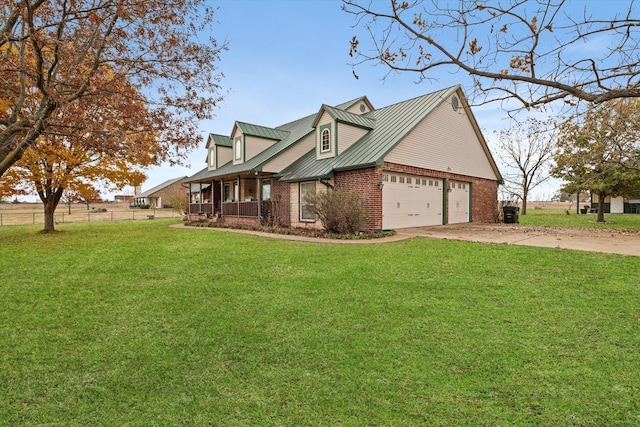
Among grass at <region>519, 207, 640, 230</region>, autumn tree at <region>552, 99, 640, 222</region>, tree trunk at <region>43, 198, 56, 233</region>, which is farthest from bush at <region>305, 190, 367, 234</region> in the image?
tree trunk at <region>43, 198, 56, 233</region>

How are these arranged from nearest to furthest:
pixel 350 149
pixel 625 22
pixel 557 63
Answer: pixel 625 22, pixel 557 63, pixel 350 149

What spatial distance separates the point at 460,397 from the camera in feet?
9.45

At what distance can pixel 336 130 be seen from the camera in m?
15.6

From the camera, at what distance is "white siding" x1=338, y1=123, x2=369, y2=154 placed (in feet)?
51.9

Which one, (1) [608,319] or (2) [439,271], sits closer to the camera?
(1) [608,319]

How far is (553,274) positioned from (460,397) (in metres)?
5.04

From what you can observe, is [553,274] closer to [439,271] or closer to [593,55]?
[439,271]

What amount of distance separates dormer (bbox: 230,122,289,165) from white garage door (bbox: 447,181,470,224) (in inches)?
443

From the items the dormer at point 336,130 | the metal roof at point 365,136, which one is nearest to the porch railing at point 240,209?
the metal roof at point 365,136

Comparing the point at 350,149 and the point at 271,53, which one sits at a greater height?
the point at 271,53

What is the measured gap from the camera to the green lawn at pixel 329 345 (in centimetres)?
279

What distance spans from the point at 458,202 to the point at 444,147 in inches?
136

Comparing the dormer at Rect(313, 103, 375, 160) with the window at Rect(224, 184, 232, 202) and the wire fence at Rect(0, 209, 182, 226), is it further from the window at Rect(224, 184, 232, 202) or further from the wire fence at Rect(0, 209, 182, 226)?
the wire fence at Rect(0, 209, 182, 226)

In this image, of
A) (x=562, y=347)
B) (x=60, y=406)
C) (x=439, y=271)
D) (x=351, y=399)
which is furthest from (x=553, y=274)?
(x=60, y=406)
